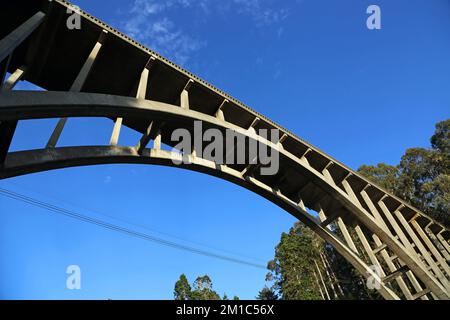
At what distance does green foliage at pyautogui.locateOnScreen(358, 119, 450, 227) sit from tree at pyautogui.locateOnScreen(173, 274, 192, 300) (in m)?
34.8

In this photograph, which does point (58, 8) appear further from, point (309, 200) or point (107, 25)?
point (309, 200)

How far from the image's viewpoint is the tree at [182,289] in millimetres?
47487

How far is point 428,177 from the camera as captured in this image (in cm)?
2375

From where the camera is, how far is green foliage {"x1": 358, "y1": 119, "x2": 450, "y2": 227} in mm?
21423

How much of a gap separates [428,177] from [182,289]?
39242 millimetres

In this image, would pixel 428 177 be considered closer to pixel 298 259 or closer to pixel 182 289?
pixel 298 259

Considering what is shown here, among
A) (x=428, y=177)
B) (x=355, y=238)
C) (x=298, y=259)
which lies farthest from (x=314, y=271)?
(x=428, y=177)

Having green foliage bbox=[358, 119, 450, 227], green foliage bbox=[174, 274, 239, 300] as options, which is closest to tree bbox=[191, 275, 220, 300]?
green foliage bbox=[174, 274, 239, 300]

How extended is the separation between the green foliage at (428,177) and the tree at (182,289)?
114 feet

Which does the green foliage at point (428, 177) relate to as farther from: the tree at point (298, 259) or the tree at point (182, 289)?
the tree at point (182, 289)

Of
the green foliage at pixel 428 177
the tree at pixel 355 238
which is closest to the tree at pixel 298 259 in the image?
the tree at pixel 355 238

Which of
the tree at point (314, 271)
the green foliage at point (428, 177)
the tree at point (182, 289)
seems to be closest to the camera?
the green foliage at point (428, 177)

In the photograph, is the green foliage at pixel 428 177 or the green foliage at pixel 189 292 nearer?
the green foliage at pixel 428 177

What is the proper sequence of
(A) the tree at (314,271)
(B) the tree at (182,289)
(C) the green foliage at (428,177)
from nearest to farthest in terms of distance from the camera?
(C) the green foliage at (428,177), (A) the tree at (314,271), (B) the tree at (182,289)
